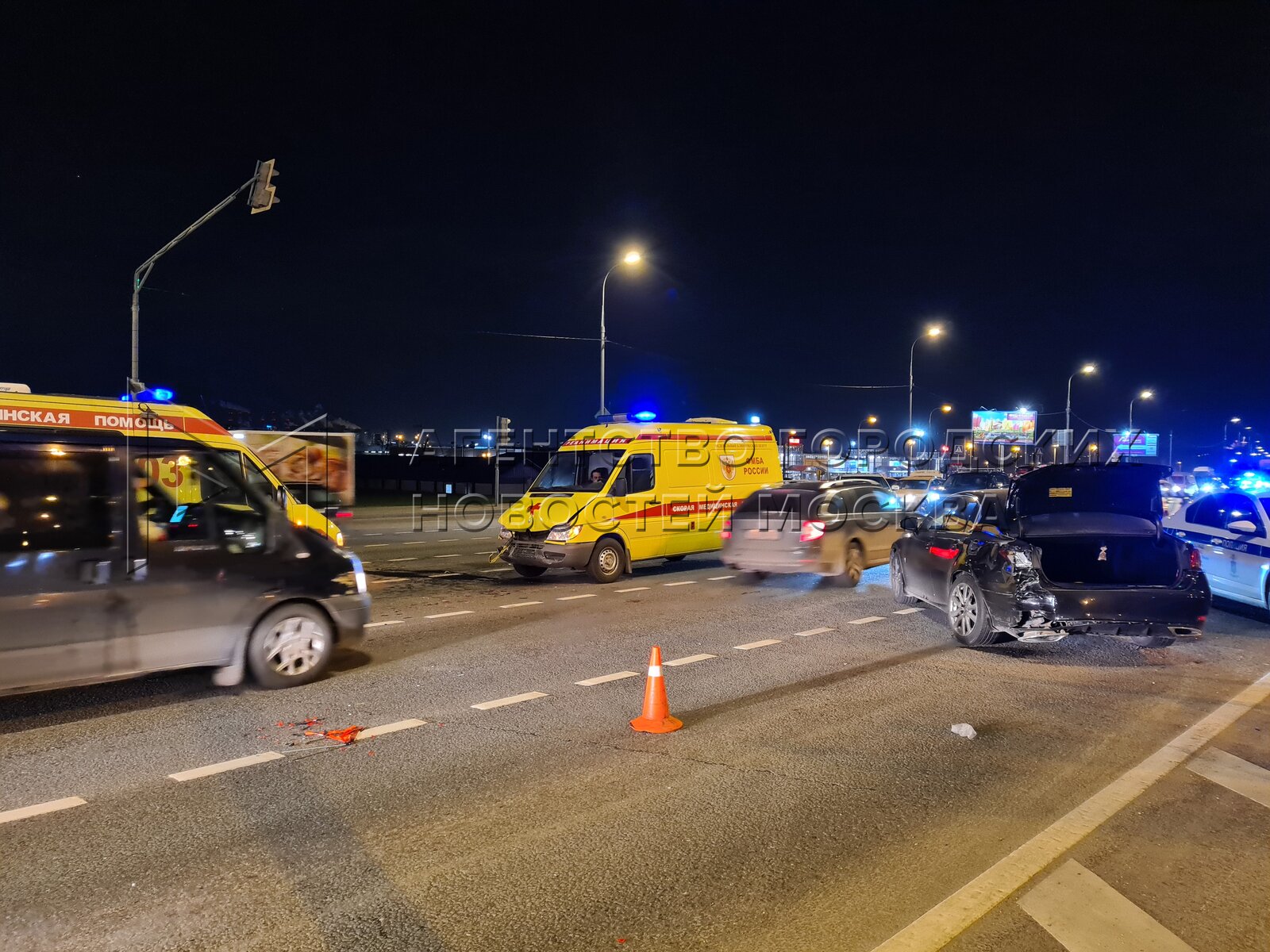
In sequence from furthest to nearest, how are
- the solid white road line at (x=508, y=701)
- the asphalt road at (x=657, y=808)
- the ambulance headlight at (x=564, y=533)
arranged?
the ambulance headlight at (x=564, y=533) < the solid white road line at (x=508, y=701) < the asphalt road at (x=657, y=808)

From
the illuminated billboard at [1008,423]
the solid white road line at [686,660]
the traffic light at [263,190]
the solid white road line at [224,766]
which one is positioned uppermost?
the traffic light at [263,190]

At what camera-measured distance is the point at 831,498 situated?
13273 millimetres

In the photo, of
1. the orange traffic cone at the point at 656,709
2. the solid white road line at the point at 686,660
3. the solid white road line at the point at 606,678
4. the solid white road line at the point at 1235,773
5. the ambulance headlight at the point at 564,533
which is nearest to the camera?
the solid white road line at the point at 1235,773

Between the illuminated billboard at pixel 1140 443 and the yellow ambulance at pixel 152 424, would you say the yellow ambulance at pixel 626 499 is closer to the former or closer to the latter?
the yellow ambulance at pixel 152 424

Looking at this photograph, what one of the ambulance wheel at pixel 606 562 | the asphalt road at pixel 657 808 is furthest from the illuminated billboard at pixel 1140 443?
the asphalt road at pixel 657 808

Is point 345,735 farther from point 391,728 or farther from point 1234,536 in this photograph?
point 1234,536

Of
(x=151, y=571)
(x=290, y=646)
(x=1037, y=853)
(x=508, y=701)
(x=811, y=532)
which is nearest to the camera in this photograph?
(x=1037, y=853)

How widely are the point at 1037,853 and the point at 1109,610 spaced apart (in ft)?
14.9

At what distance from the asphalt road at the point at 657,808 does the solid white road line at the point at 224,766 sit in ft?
0.14

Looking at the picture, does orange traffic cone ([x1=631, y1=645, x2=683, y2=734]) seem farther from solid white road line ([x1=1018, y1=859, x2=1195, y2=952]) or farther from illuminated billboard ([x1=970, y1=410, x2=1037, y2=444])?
illuminated billboard ([x1=970, y1=410, x2=1037, y2=444])

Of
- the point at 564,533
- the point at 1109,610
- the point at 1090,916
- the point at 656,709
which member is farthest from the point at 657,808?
the point at 564,533

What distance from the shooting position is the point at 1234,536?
10.6 meters

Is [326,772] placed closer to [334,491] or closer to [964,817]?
[964,817]

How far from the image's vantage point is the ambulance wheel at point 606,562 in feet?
44.2
